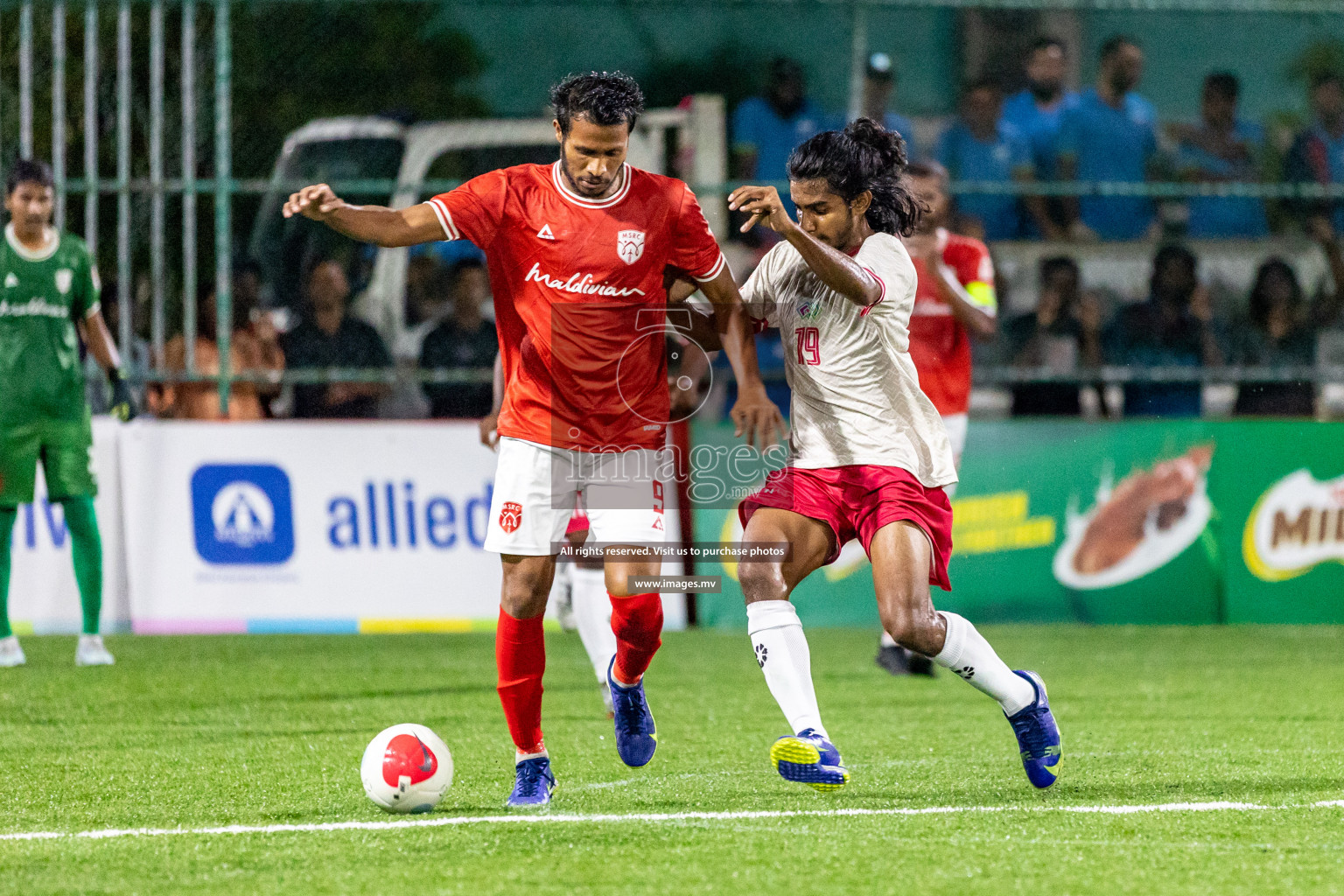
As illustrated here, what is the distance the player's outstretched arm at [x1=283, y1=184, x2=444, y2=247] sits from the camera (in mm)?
4719

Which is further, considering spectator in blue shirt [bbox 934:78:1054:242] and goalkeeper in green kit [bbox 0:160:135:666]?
spectator in blue shirt [bbox 934:78:1054:242]

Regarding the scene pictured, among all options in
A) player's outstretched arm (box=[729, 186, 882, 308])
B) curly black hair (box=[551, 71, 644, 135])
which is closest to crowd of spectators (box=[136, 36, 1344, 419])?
curly black hair (box=[551, 71, 644, 135])

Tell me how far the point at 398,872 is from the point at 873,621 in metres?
6.42

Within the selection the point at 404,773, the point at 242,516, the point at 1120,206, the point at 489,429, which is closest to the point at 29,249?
the point at 242,516

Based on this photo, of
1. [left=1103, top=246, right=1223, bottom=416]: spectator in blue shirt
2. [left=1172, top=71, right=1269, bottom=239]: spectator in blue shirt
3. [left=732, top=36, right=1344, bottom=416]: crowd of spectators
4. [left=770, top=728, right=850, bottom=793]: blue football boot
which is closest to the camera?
[left=770, top=728, right=850, bottom=793]: blue football boot

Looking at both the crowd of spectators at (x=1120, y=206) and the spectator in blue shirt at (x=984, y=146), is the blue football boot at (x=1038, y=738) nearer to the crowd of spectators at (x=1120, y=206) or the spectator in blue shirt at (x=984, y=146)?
the crowd of spectators at (x=1120, y=206)

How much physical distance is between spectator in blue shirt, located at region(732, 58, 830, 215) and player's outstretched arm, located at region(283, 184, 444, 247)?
662 cm

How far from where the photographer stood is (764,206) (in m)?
4.72

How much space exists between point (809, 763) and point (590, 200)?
64.1 inches

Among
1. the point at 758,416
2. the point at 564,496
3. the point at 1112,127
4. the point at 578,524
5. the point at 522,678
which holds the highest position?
the point at 1112,127

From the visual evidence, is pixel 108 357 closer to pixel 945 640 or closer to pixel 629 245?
pixel 629 245

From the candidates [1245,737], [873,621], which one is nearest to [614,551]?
[1245,737]

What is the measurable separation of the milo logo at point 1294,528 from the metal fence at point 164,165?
2.51ft

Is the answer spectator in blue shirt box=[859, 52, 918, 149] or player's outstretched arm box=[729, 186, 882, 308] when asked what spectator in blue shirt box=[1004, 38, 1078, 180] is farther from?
player's outstretched arm box=[729, 186, 882, 308]
